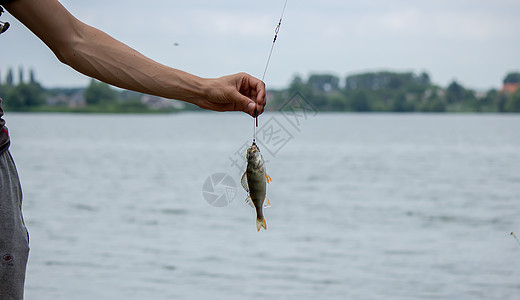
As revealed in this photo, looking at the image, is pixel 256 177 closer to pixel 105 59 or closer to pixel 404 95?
pixel 105 59

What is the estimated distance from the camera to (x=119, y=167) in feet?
132

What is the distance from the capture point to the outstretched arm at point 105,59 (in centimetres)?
229

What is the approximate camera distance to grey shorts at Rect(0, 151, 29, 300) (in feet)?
7.91

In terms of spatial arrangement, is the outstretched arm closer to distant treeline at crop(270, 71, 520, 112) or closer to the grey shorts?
the grey shorts

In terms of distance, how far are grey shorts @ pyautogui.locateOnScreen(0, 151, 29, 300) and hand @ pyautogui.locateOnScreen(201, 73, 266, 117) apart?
2.41 ft

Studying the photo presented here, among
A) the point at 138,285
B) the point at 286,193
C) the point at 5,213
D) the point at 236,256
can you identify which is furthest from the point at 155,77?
the point at 286,193

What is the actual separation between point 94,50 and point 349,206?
2164cm

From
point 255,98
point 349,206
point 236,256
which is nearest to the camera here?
point 255,98

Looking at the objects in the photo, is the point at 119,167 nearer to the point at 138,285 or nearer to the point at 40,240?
the point at 40,240

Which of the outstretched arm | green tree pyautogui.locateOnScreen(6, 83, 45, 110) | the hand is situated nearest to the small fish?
the hand

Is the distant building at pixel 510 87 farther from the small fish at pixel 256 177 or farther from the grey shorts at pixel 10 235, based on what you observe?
the grey shorts at pixel 10 235

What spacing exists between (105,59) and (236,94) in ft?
1.66

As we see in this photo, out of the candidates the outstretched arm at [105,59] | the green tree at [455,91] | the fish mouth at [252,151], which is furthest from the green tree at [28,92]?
the green tree at [455,91]

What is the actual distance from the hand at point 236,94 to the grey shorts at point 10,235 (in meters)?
0.73
